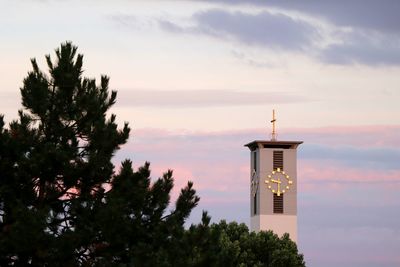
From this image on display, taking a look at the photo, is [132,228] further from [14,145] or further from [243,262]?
[243,262]

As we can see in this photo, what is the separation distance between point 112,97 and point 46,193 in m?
3.77

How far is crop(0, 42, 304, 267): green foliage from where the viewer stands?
34.1m

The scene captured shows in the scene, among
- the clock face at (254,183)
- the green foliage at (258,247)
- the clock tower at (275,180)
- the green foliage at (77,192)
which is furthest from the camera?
the clock face at (254,183)

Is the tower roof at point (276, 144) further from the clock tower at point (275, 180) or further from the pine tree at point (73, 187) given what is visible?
the pine tree at point (73, 187)

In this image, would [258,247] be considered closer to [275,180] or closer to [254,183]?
[275,180]

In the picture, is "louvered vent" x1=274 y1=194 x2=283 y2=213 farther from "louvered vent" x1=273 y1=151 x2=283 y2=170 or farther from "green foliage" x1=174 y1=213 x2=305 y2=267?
"green foliage" x1=174 y1=213 x2=305 y2=267

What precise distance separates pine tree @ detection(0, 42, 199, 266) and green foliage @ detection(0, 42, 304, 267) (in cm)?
3

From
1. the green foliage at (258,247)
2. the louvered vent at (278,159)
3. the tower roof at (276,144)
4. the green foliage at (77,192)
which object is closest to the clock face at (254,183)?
the louvered vent at (278,159)

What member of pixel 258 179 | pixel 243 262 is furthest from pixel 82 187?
pixel 258 179

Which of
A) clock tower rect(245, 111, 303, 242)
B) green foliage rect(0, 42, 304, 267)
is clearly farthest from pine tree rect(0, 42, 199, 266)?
clock tower rect(245, 111, 303, 242)

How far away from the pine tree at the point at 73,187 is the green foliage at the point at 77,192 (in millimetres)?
29

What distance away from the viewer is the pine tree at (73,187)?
113 feet

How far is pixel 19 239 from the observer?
3369 cm

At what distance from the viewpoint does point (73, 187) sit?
36.2m
